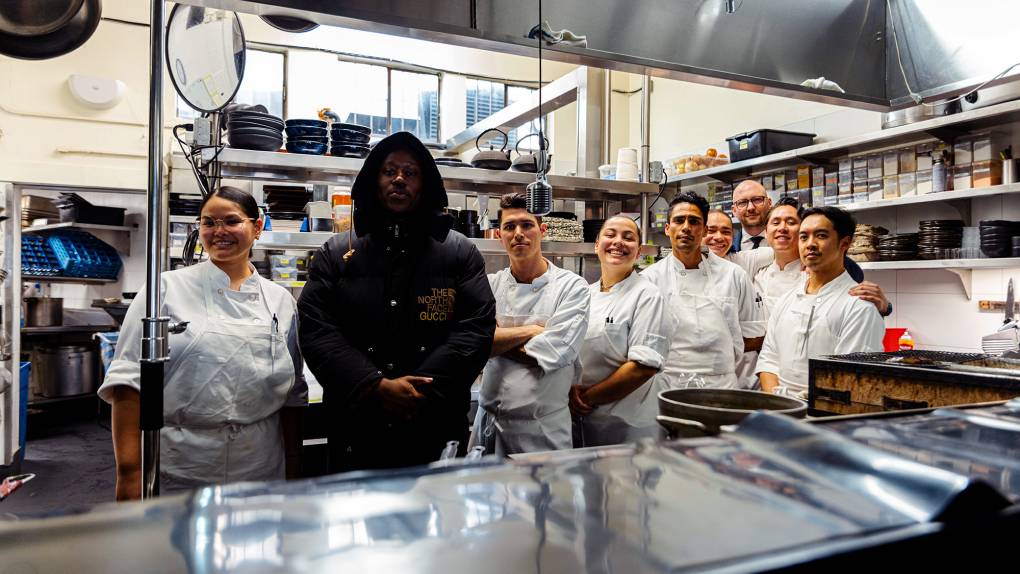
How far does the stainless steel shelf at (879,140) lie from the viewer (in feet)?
11.8

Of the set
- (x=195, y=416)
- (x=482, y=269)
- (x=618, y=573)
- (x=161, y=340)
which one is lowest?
(x=195, y=416)

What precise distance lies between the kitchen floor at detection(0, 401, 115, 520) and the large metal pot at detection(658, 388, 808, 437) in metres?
3.01

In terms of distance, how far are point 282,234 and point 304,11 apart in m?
1.81

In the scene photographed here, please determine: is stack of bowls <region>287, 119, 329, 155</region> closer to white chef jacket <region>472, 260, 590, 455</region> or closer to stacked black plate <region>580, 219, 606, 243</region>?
white chef jacket <region>472, 260, 590, 455</region>

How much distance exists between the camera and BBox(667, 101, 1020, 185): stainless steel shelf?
11.8 ft

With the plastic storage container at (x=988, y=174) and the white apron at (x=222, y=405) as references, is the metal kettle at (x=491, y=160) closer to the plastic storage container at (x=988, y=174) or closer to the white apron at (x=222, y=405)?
the white apron at (x=222, y=405)

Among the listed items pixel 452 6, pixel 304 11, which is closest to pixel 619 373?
pixel 452 6

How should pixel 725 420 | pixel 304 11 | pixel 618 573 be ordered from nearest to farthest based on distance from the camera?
pixel 618 573
pixel 725 420
pixel 304 11

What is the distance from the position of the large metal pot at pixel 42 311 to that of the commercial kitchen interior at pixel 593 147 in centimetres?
4

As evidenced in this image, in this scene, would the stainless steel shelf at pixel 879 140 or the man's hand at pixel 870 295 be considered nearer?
the man's hand at pixel 870 295

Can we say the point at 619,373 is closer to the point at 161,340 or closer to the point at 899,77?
the point at 899,77

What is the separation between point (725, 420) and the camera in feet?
3.18

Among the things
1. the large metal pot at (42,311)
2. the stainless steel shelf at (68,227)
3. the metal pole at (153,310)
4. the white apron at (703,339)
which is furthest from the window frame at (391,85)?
the metal pole at (153,310)

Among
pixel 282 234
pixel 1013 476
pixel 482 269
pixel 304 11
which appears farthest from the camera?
pixel 282 234
